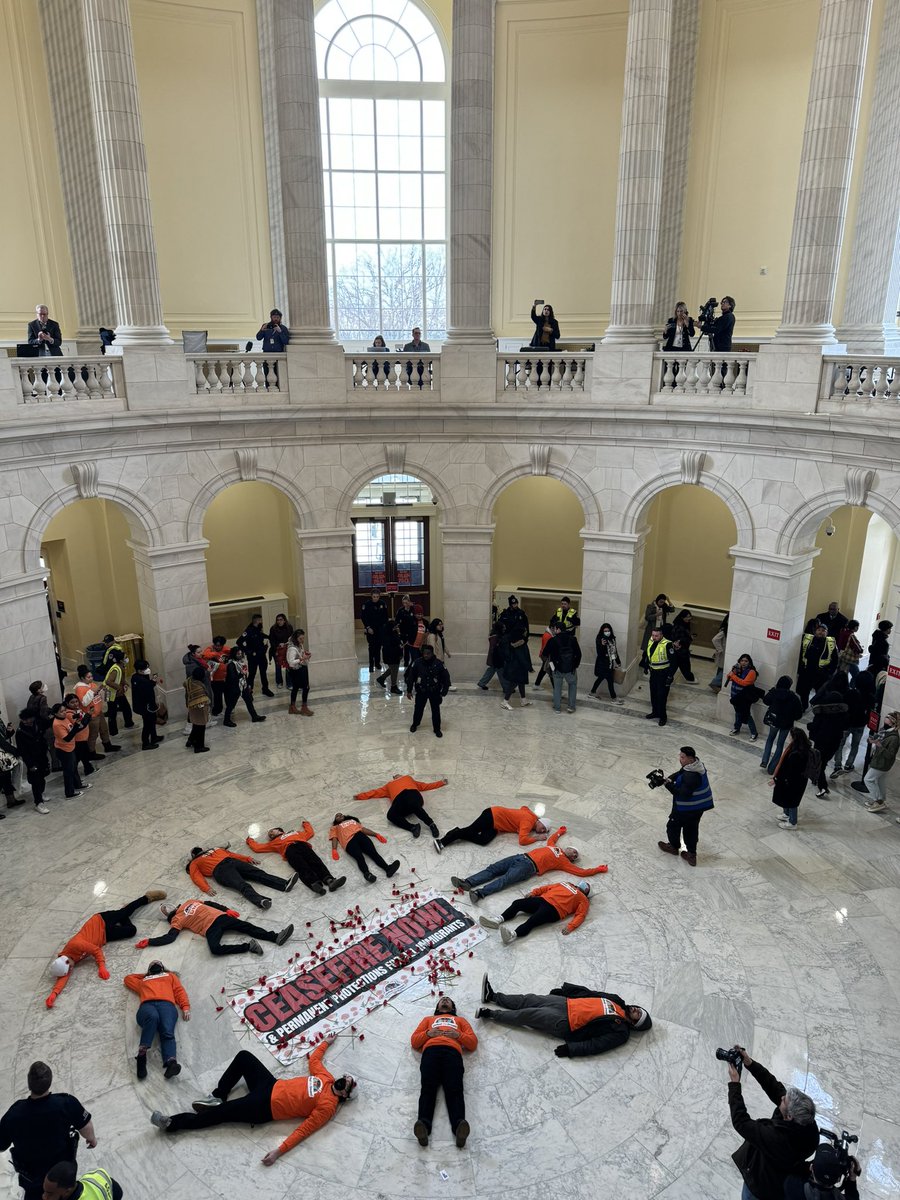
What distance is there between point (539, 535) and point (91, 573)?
33.6 ft

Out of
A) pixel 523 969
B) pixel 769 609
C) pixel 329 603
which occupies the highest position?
pixel 769 609

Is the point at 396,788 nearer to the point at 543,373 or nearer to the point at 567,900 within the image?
the point at 567,900

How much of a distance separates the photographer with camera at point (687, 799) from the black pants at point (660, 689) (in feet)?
13.8

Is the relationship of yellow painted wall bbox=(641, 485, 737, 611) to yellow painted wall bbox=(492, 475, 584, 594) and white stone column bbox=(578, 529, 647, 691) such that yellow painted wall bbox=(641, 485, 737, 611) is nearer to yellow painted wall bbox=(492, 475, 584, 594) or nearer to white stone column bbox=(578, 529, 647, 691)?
yellow painted wall bbox=(492, 475, 584, 594)

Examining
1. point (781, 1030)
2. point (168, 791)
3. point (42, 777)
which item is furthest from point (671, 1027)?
point (42, 777)

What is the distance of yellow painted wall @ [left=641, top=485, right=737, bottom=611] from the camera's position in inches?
763

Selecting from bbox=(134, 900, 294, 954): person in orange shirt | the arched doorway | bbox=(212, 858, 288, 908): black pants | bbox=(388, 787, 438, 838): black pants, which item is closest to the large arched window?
the arched doorway

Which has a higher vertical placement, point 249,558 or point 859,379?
point 859,379

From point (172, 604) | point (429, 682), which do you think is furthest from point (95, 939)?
point (172, 604)

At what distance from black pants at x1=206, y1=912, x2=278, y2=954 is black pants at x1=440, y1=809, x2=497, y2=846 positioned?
2873mm

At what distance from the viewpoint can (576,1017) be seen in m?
8.59

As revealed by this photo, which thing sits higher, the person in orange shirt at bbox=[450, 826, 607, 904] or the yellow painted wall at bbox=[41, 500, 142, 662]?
the yellow painted wall at bbox=[41, 500, 142, 662]

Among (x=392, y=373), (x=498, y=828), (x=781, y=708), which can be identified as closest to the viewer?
(x=498, y=828)

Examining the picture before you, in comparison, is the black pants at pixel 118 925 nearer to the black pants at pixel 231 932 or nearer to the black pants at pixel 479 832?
the black pants at pixel 231 932
